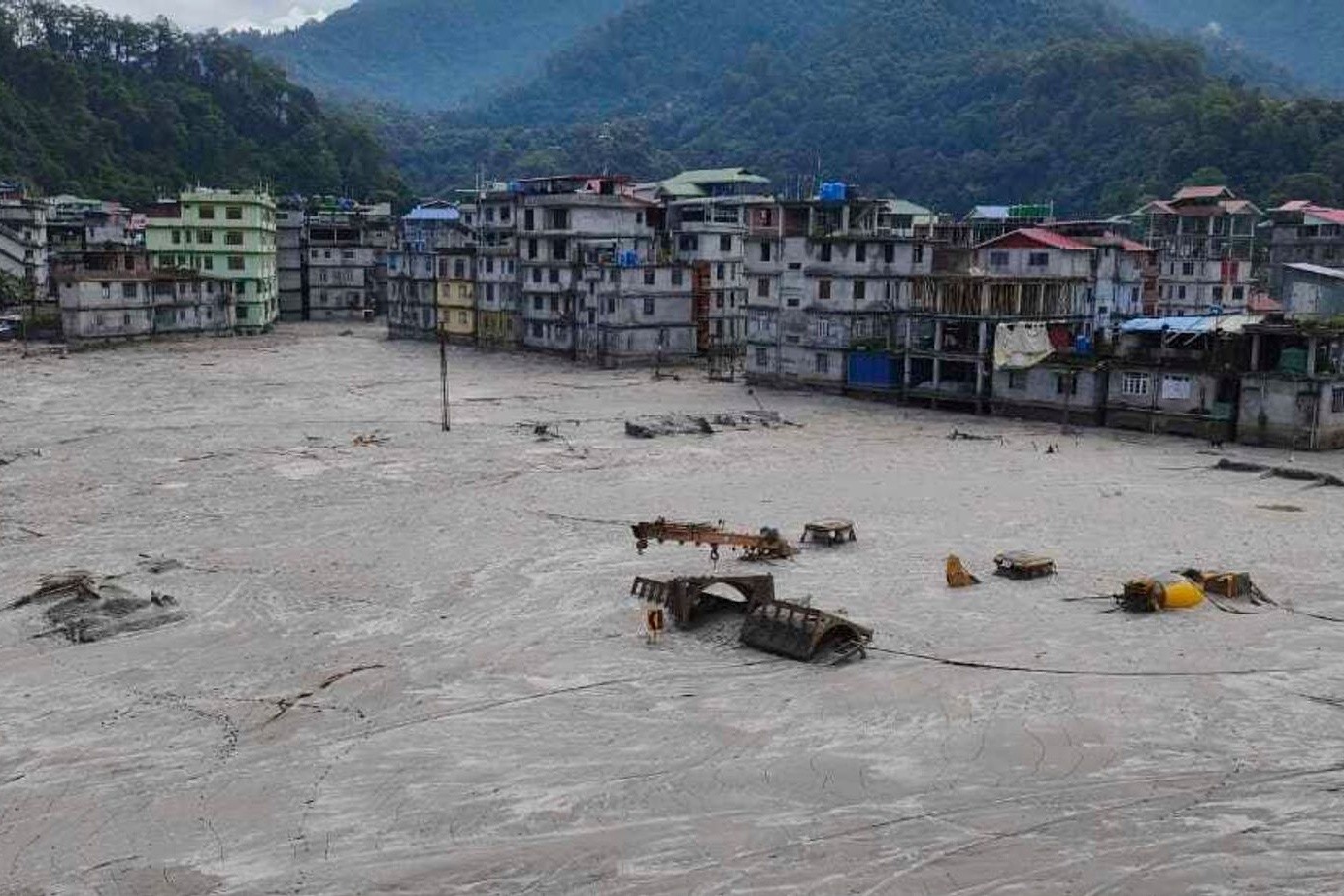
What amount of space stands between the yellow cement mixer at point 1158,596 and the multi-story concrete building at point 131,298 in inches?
2771

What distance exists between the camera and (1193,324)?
51438mm

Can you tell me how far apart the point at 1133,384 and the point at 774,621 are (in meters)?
34.3

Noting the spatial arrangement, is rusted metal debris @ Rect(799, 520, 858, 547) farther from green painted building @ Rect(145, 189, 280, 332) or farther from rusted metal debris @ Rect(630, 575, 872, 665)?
green painted building @ Rect(145, 189, 280, 332)

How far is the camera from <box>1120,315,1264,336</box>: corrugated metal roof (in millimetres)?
50656

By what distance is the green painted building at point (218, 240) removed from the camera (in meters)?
91.2

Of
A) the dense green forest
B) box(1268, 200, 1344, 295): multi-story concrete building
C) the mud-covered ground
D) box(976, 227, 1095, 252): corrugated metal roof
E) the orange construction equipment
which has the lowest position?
the mud-covered ground

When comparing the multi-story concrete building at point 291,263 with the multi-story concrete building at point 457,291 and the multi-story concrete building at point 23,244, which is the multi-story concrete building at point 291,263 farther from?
the multi-story concrete building at point 457,291

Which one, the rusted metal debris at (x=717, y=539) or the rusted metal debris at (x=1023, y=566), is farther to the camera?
the rusted metal debris at (x=717, y=539)

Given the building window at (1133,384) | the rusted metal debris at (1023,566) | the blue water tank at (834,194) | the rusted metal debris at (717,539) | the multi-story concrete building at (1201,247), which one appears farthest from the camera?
the multi-story concrete building at (1201,247)

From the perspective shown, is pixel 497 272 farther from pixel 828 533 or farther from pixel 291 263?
pixel 828 533

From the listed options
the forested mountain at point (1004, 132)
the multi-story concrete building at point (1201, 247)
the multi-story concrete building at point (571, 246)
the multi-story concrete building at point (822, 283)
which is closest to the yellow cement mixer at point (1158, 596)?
the multi-story concrete building at point (822, 283)

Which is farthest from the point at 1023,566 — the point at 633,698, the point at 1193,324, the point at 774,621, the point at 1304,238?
the point at 1304,238

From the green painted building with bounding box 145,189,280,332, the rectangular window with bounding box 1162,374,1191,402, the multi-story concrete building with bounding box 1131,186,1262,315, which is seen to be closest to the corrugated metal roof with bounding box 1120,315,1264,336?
the rectangular window with bounding box 1162,374,1191,402

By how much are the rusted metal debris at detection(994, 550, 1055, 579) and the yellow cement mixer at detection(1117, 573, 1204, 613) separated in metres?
2.33
